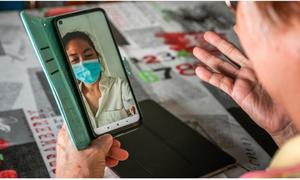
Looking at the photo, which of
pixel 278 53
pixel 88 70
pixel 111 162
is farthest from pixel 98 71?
pixel 278 53

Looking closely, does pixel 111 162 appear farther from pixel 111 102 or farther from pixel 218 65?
pixel 218 65

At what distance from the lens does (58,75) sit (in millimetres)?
541

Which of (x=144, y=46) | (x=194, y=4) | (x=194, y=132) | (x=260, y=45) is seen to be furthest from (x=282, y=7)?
(x=194, y=4)

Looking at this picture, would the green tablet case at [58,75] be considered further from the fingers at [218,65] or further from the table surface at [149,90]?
the fingers at [218,65]

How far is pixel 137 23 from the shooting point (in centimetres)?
99

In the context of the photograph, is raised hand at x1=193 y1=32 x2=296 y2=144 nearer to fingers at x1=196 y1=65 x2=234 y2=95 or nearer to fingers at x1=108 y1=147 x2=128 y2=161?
fingers at x1=196 y1=65 x2=234 y2=95

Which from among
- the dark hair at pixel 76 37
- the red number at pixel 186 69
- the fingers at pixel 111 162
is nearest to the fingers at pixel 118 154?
the fingers at pixel 111 162

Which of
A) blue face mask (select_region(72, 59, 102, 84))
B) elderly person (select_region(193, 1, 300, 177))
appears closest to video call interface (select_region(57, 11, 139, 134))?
blue face mask (select_region(72, 59, 102, 84))

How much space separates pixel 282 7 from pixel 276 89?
70 mm

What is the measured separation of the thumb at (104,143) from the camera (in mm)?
574

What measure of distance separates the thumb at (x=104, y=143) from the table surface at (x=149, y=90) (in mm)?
53

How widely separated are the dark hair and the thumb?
115 mm

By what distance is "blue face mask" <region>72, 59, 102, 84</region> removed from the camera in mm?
572

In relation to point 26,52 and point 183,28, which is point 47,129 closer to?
point 26,52
